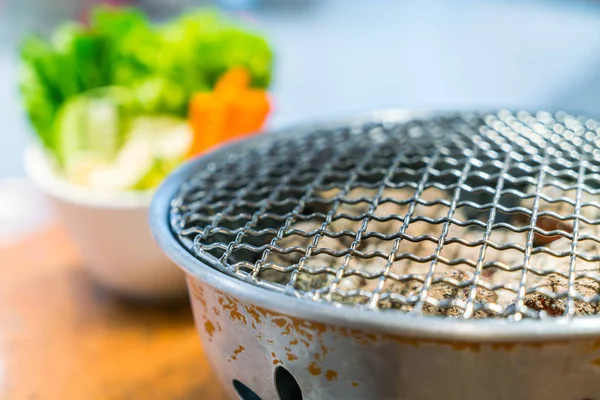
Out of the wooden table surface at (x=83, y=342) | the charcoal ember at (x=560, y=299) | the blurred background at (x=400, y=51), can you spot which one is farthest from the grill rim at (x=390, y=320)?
the blurred background at (x=400, y=51)

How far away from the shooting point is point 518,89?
2.76m

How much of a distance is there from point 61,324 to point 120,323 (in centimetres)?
12

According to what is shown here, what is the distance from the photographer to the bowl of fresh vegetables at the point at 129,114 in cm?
129

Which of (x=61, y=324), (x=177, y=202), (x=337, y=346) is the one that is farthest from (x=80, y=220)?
(x=337, y=346)

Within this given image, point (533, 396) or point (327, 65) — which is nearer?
point (533, 396)

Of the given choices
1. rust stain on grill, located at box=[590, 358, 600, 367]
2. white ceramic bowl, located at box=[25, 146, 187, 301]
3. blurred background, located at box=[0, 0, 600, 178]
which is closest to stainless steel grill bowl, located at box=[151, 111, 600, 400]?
rust stain on grill, located at box=[590, 358, 600, 367]

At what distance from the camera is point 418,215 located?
85 cm

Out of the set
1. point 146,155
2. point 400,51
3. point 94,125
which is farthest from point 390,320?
point 400,51

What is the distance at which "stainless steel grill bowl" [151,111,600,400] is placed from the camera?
0.57 meters

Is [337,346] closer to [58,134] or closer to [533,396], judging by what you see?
[533,396]

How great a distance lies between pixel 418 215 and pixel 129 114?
38.9 inches

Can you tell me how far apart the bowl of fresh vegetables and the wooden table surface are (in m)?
0.07

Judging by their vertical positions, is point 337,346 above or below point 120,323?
above

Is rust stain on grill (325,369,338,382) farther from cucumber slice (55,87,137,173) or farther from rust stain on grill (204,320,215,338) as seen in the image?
cucumber slice (55,87,137,173)
